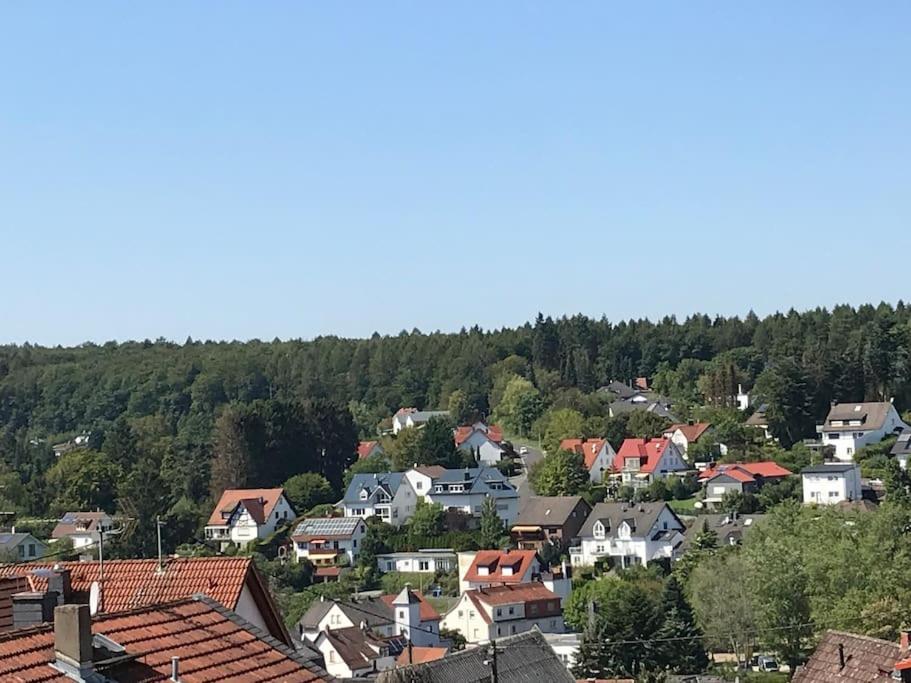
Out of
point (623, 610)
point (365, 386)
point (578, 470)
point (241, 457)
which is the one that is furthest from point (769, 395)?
point (365, 386)

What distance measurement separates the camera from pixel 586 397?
115 meters

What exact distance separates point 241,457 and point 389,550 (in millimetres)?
20649

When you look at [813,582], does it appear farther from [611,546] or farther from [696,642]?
[611,546]

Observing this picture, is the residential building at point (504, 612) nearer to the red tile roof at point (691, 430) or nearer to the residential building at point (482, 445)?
the red tile roof at point (691, 430)

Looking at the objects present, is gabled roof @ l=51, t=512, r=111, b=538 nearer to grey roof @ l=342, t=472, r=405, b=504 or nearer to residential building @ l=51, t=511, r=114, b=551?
residential building @ l=51, t=511, r=114, b=551

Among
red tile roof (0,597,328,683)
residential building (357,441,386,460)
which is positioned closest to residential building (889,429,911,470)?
residential building (357,441,386,460)

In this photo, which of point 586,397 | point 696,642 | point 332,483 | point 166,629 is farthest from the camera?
point 586,397

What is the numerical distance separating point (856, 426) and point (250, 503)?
3585cm

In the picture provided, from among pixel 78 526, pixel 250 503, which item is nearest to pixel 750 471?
pixel 250 503

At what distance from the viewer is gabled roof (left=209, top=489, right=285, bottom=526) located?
8650 cm

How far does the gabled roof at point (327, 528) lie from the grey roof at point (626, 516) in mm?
11990

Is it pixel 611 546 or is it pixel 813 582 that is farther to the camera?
pixel 611 546

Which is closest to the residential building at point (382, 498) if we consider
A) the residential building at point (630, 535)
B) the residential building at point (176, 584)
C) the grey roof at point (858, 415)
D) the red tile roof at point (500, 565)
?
the residential building at point (630, 535)

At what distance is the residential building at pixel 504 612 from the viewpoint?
57850 millimetres
